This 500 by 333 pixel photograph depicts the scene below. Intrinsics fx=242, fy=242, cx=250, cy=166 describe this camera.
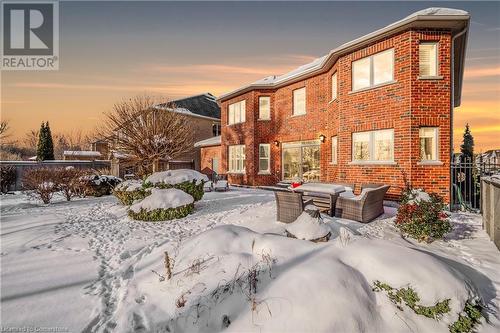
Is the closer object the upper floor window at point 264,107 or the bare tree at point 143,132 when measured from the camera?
the bare tree at point 143,132

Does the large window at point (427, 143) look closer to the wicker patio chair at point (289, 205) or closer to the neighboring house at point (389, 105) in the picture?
the neighboring house at point (389, 105)

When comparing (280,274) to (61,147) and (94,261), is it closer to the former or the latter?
(94,261)

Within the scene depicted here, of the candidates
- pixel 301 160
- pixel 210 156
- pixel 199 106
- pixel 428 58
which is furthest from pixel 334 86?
pixel 199 106

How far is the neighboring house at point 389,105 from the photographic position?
916cm

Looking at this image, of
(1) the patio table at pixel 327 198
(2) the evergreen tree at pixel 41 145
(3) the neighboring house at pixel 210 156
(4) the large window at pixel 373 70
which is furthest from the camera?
(2) the evergreen tree at pixel 41 145

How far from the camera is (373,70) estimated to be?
10.3 meters

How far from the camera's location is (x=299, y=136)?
48.8ft

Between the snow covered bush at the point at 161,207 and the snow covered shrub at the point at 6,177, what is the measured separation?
13552 mm

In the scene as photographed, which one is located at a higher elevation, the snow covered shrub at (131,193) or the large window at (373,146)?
the large window at (373,146)

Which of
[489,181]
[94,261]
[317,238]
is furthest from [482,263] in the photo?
[94,261]

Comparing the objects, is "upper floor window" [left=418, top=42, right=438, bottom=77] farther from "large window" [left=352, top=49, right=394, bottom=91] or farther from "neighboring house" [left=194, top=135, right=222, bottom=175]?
"neighboring house" [left=194, top=135, right=222, bottom=175]

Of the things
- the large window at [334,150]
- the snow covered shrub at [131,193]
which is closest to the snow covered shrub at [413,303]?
the snow covered shrub at [131,193]

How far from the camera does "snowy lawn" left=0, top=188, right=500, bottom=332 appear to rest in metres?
3.08

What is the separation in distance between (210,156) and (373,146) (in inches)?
566
